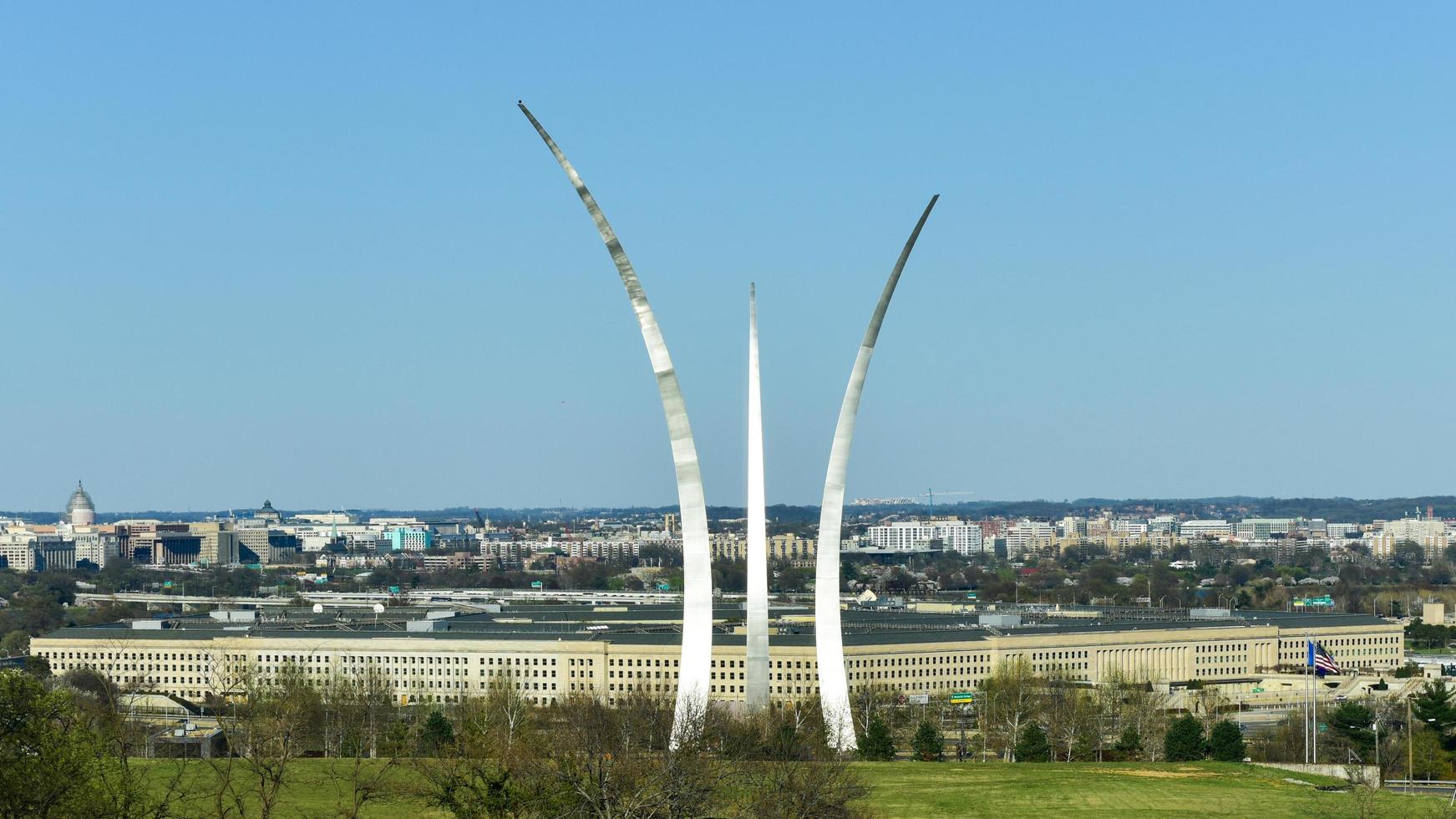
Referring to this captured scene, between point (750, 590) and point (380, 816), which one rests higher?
point (750, 590)

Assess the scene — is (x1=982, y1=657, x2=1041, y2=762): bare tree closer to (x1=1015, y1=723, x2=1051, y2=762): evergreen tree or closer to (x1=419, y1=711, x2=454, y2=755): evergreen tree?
(x1=1015, y1=723, x2=1051, y2=762): evergreen tree

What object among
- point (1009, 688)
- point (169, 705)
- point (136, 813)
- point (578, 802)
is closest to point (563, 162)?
point (578, 802)

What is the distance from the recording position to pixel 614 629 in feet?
430

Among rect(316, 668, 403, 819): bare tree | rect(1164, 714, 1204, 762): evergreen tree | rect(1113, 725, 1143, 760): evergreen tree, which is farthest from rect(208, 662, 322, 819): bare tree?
rect(1164, 714, 1204, 762): evergreen tree

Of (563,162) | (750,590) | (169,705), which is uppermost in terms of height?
(563,162)

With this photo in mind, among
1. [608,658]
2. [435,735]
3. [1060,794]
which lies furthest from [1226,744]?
[608,658]

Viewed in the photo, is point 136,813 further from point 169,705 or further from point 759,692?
point 169,705

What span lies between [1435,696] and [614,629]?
59.6m

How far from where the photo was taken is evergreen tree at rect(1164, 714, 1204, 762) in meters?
79.0

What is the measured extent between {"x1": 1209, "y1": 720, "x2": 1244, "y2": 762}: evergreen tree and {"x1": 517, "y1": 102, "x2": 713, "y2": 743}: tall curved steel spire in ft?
71.9

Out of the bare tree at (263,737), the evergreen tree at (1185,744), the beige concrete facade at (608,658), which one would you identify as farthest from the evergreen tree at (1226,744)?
the bare tree at (263,737)

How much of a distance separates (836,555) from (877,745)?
1014 cm

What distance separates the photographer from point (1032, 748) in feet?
256

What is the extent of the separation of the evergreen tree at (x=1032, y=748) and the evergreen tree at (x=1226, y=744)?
6027mm
